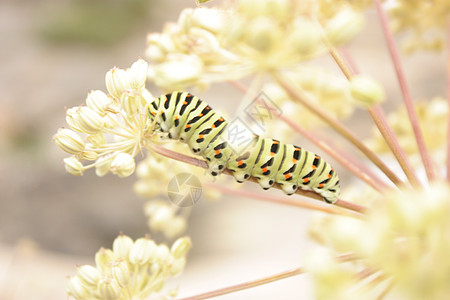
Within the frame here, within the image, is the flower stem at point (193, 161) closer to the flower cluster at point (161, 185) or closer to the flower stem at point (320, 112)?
the flower stem at point (320, 112)

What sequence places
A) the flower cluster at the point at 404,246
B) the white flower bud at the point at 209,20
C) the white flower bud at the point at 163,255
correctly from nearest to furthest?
the flower cluster at the point at 404,246
the white flower bud at the point at 209,20
the white flower bud at the point at 163,255

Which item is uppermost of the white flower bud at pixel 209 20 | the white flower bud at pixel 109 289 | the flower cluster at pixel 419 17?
the flower cluster at pixel 419 17

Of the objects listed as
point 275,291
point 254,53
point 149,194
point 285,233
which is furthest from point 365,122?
point 254,53

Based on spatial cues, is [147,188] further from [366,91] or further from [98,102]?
[366,91]

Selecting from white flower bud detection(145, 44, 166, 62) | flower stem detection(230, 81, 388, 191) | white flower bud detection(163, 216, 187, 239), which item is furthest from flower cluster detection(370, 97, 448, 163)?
white flower bud detection(145, 44, 166, 62)

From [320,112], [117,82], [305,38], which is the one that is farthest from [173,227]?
[305,38]

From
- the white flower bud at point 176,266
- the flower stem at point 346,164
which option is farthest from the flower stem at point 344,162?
the white flower bud at point 176,266
